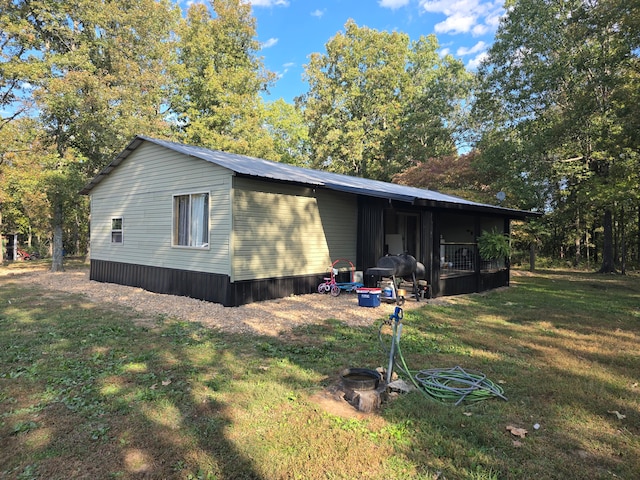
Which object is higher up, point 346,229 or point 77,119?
point 77,119

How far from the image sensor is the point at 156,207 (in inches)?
398

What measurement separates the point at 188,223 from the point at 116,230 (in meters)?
3.86

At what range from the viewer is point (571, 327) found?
6.69 m

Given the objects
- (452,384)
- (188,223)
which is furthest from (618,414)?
(188,223)

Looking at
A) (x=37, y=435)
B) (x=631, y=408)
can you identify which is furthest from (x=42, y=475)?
(x=631, y=408)

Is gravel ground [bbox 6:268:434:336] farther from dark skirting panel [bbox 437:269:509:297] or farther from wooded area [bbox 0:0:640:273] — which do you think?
wooded area [bbox 0:0:640:273]

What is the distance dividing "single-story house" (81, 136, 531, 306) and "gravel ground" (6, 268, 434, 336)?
45cm

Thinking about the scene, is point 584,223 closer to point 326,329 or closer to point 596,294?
point 596,294

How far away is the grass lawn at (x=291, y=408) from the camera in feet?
8.43

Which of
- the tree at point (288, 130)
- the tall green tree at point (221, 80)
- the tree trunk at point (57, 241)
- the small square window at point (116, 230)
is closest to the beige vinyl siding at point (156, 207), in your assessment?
the small square window at point (116, 230)

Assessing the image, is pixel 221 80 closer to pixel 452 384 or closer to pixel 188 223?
pixel 188 223

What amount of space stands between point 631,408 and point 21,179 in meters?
20.7

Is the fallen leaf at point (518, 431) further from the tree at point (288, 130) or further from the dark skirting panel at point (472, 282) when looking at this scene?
the tree at point (288, 130)

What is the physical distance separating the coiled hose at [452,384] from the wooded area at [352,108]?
373 inches
